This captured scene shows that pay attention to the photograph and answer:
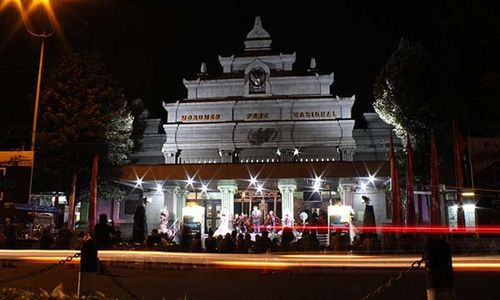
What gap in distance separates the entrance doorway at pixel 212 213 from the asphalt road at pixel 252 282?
66.1 ft

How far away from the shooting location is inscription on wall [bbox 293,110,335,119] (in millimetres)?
37312

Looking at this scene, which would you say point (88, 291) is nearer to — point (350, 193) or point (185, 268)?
point (185, 268)

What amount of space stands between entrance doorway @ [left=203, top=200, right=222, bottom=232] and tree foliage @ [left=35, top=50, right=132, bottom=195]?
7412 mm

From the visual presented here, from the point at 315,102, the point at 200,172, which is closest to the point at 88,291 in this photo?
the point at 200,172

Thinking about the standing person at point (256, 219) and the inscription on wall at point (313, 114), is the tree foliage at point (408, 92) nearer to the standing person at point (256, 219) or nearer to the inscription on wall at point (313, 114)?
the inscription on wall at point (313, 114)

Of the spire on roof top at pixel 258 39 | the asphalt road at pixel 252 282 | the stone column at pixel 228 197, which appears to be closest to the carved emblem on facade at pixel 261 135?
the stone column at pixel 228 197

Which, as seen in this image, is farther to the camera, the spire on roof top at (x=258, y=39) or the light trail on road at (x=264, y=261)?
the spire on roof top at (x=258, y=39)

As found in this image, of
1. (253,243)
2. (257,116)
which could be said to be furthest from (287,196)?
(253,243)

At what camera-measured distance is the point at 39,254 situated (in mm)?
16156

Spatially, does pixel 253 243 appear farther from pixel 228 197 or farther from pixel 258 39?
pixel 258 39

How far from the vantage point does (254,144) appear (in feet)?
121

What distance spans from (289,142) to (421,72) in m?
11.2

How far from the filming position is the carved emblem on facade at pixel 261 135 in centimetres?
3697

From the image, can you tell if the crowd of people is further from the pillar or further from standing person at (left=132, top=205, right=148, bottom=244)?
the pillar
